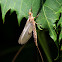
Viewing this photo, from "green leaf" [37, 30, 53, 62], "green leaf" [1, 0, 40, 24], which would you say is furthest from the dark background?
"green leaf" [1, 0, 40, 24]

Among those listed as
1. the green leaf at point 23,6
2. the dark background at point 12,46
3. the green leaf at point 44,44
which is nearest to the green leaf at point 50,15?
the green leaf at point 23,6

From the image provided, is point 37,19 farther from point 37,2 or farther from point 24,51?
point 24,51

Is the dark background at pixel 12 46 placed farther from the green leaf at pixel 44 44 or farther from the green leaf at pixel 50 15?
the green leaf at pixel 50 15

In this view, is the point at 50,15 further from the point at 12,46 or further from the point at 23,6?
the point at 12,46

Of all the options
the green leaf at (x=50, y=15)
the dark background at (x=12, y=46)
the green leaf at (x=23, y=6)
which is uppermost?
the green leaf at (x=23, y=6)

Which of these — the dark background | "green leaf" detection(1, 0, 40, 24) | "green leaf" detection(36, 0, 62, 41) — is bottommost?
the dark background

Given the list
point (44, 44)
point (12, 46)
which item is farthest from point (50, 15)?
point (12, 46)

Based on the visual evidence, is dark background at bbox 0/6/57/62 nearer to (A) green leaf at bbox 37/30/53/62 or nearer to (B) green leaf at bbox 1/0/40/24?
(A) green leaf at bbox 37/30/53/62

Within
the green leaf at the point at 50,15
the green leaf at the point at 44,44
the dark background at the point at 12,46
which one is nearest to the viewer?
the green leaf at the point at 50,15

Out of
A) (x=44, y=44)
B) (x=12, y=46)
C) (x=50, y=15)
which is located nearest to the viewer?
(x=50, y=15)
